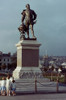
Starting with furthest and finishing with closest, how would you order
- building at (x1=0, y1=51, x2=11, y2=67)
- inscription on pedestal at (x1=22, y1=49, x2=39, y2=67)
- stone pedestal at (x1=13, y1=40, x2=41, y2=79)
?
building at (x1=0, y1=51, x2=11, y2=67), inscription on pedestal at (x1=22, y1=49, x2=39, y2=67), stone pedestal at (x1=13, y1=40, x2=41, y2=79)

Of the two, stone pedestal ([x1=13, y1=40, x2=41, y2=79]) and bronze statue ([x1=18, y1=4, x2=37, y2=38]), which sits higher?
bronze statue ([x1=18, y1=4, x2=37, y2=38])

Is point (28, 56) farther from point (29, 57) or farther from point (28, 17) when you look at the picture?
point (28, 17)

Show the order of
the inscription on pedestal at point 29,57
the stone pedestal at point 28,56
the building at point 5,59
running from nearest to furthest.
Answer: the stone pedestal at point 28,56
the inscription on pedestal at point 29,57
the building at point 5,59

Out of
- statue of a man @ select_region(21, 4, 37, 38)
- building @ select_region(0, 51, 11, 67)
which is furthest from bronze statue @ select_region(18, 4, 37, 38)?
building @ select_region(0, 51, 11, 67)

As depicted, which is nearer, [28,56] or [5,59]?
[28,56]

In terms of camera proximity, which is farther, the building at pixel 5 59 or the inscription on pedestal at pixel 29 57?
the building at pixel 5 59

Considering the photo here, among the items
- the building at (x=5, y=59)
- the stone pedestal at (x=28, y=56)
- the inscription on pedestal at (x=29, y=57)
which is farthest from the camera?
the building at (x=5, y=59)

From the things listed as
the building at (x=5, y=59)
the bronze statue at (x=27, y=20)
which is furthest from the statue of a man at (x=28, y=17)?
the building at (x=5, y=59)

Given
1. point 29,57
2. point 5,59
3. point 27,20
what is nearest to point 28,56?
point 29,57

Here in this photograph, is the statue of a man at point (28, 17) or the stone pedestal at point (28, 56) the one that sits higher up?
the statue of a man at point (28, 17)

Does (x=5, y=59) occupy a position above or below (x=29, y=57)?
above

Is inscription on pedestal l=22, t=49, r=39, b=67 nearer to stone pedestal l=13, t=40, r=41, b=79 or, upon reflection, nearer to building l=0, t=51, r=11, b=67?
stone pedestal l=13, t=40, r=41, b=79

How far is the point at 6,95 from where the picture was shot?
1778cm

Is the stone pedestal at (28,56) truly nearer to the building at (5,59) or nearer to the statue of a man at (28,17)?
the statue of a man at (28,17)
